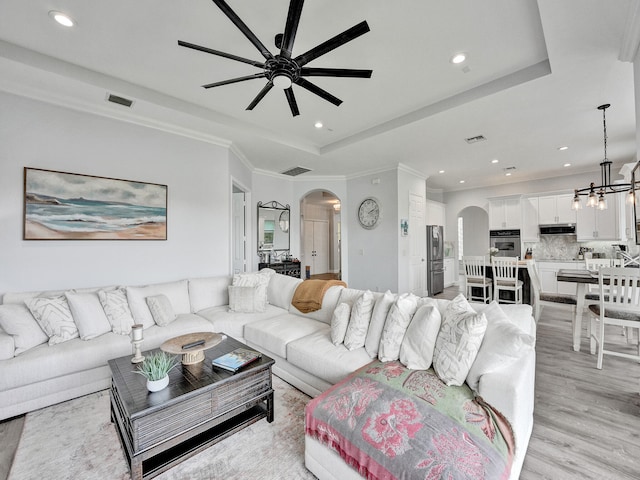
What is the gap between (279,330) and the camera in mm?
2771

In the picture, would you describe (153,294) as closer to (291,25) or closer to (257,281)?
(257,281)

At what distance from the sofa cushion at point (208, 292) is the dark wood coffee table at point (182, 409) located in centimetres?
146

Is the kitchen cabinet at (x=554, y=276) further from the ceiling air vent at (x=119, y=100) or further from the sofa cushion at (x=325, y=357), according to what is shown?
A: the ceiling air vent at (x=119, y=100)

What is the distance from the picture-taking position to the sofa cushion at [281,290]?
11.8ft

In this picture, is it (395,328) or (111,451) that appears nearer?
(111,451)

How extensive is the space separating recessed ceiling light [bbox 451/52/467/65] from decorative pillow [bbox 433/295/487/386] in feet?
7.25

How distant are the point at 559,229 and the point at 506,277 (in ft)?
9.00

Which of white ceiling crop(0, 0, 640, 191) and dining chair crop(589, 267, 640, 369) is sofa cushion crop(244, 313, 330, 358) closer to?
white ceiling crop(0, 0, 640, 191)

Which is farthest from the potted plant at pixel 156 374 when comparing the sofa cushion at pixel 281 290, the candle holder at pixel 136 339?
the sofa cushion at pixel 281 290

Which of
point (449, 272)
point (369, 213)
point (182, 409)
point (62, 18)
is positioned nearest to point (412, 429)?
point (182, 409)

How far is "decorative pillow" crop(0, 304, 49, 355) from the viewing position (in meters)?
2.23

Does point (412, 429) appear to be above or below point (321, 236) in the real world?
below

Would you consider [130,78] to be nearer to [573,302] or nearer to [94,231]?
[94,231]

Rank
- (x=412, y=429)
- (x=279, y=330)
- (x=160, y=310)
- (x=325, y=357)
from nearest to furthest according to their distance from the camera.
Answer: (x=412, y=429) < (x=325, y=357) < (x=279, y=330) < (x=160, y=310)
